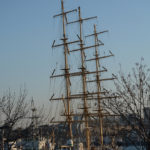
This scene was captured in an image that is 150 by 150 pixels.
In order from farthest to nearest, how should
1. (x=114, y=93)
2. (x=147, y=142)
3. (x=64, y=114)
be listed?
(x=64, y=114) → (x=114, y=93) → (x=147, y=142)

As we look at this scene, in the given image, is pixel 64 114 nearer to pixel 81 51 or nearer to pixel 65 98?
pixel 65 98

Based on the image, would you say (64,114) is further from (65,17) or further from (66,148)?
(65,17)

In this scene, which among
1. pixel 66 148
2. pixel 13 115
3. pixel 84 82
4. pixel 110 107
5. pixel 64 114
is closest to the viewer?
pixel 110 107

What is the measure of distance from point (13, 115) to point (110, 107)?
13928 millimetres

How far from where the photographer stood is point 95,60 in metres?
63.2

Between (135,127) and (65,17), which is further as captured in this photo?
(65,17)

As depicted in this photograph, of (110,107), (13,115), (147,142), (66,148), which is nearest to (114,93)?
(110,107)

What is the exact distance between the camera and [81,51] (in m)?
53.7

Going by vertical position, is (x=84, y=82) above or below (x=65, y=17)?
below

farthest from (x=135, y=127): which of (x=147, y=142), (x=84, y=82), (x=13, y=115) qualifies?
(x=84, y=82)

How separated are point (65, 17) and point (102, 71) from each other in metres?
15.4

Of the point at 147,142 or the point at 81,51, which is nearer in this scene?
the point at 147,142

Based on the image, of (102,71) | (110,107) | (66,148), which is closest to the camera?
(110,107)

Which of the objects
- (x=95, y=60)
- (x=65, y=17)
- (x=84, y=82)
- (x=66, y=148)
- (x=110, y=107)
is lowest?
(x=66, y=148)
